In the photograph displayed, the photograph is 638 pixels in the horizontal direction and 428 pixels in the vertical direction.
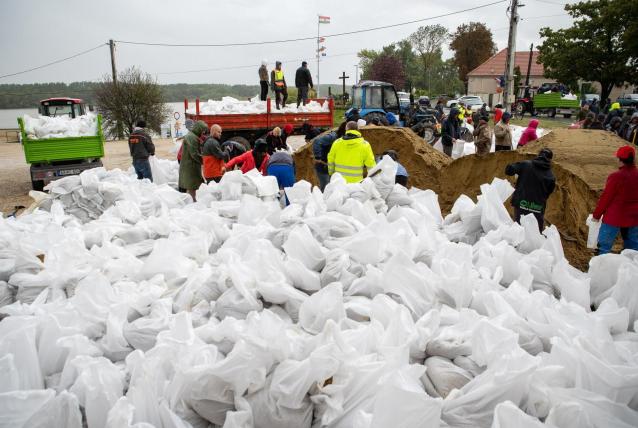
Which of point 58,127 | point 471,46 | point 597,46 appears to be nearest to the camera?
point 58,127

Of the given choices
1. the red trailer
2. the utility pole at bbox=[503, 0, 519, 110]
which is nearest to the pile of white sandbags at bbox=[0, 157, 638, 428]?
the red trailer

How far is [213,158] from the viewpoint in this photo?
668cm

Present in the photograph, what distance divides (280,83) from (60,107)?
250 inches

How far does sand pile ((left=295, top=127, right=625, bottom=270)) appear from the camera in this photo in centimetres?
582

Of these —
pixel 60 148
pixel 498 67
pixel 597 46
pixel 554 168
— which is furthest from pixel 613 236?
pixel 498 67

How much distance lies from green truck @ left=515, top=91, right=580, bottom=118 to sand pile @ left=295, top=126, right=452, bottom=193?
2248cm

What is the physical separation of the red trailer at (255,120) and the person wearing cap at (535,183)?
765 cm

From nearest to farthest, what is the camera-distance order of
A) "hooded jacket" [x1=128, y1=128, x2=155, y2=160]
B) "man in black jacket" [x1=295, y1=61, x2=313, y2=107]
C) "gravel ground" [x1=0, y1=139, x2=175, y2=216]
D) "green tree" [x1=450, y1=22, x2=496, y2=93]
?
"hooded jacket" [x1=128, y1=128, x2=155, y2=160], "gravel ground" [x1=0, y1=139, x2=175, y2=216], "man in black jacket" [x1=295, y1=61, x2=313, y2=107], "green tree" [x1=450, y1=22, x2=496, y2=93]

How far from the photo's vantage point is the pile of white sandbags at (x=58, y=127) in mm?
10297

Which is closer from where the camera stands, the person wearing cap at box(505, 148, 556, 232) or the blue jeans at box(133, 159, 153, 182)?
the person wearing cap at box(505, 148, 556, 232)

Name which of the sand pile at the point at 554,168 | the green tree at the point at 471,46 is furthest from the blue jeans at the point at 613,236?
the green tree at the point at 471,46

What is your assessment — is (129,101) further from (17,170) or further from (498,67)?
(498,67)

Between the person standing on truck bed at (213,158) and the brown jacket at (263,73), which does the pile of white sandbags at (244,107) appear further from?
the person standing on truck bed at (213,158)

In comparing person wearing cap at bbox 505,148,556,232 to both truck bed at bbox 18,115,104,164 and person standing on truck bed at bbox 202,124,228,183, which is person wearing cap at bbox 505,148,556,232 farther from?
truck bed at bbox 18,115,104,164
